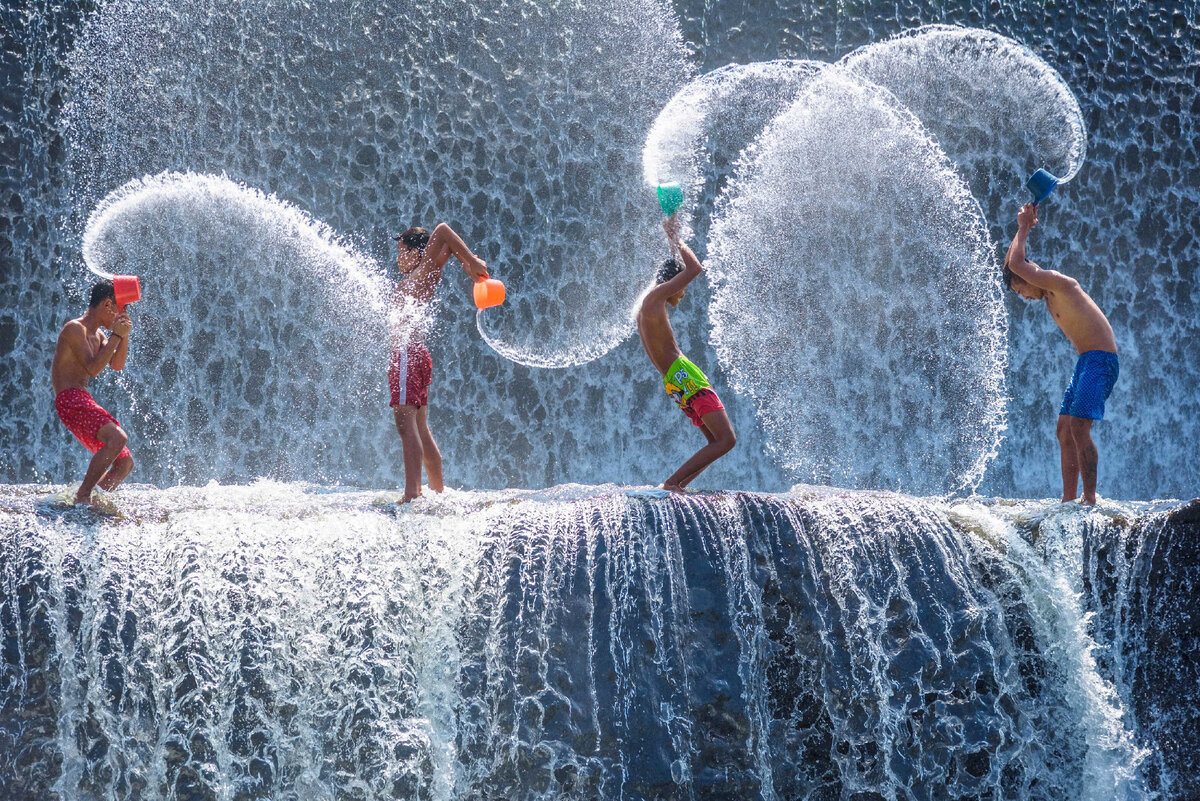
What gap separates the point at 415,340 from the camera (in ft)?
18.6

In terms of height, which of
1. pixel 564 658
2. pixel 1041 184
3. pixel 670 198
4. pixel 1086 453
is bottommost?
pixel 564 658

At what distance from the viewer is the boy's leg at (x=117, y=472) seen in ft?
18.3

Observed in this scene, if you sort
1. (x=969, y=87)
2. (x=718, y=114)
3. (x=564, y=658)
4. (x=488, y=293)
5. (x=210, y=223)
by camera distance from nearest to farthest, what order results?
(x=564, y=658)
(x=488, y=293)
(x=210, y=223)
(x=718, y=114)
(x=969, y=87)

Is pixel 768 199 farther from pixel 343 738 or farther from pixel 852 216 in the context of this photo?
pixel 343 738

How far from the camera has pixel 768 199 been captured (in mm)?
9258

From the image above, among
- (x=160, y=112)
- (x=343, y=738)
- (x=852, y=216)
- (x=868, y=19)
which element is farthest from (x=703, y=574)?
(x=868, y=19)

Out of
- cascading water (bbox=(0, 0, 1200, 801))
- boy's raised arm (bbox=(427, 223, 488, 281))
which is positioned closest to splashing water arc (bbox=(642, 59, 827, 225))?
cascading water (bbox=(0, 0, 1200, 801))

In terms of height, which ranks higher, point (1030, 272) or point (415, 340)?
point (1030, 272)

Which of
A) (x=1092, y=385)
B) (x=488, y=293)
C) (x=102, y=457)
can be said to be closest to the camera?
(x=102, y=457)

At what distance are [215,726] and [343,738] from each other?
0.46 metres

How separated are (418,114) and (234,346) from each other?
95.2 inches

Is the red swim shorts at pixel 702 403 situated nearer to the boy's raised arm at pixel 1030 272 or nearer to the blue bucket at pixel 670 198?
the blue bucket at pixel 670 198

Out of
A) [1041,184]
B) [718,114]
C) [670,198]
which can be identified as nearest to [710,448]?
[670,198]

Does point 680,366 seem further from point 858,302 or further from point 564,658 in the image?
point 858,302
